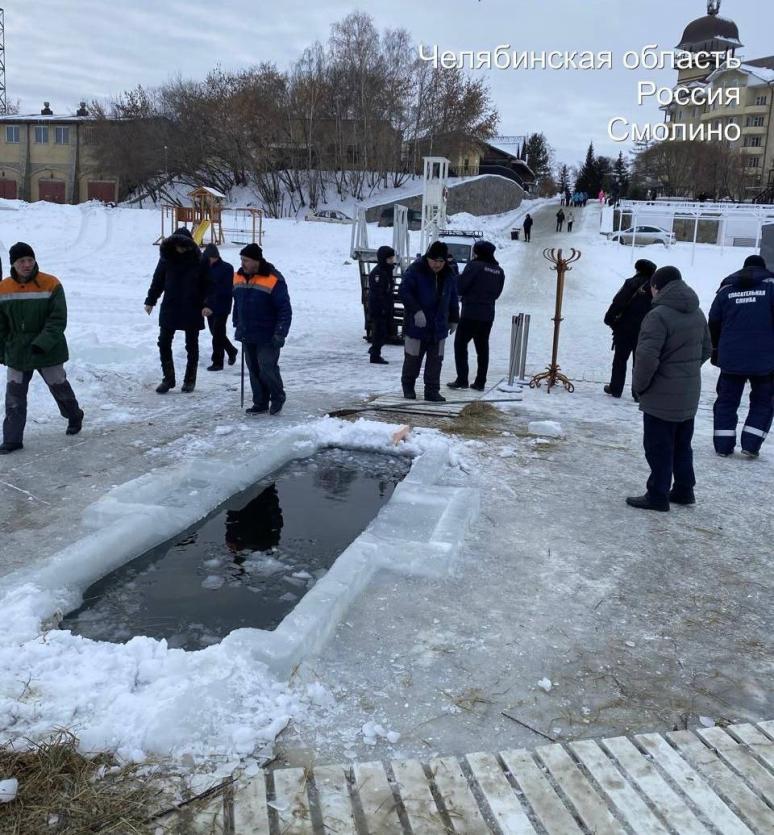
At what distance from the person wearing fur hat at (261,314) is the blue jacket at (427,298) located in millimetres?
1402

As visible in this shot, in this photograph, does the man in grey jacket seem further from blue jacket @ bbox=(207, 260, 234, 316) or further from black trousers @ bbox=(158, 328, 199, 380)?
blue jacket @ bbox=(207, 260, 234, 316)

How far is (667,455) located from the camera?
5.19 meters

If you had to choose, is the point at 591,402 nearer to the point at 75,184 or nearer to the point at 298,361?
the point at 298,361

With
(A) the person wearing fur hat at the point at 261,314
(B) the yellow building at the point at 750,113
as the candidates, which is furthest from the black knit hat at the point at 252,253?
(B) the yellow building at the point at 750,113

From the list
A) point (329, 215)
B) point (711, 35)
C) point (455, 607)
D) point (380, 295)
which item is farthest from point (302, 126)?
point (711, 35)

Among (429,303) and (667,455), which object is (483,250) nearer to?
(429,303)

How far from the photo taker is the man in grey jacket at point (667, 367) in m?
5.03

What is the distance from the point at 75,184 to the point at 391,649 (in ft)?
183

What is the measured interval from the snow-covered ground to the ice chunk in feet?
0.40

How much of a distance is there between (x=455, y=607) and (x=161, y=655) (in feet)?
4.81

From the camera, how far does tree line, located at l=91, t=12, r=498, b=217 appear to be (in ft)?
149

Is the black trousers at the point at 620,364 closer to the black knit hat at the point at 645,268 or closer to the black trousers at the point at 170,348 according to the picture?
the black knit hat at the point at 645,268

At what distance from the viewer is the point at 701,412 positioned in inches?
333

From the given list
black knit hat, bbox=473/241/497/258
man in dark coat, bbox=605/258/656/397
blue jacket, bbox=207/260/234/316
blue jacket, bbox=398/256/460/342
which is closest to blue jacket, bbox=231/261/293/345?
blue jacket, bbox=398/256/460/342
